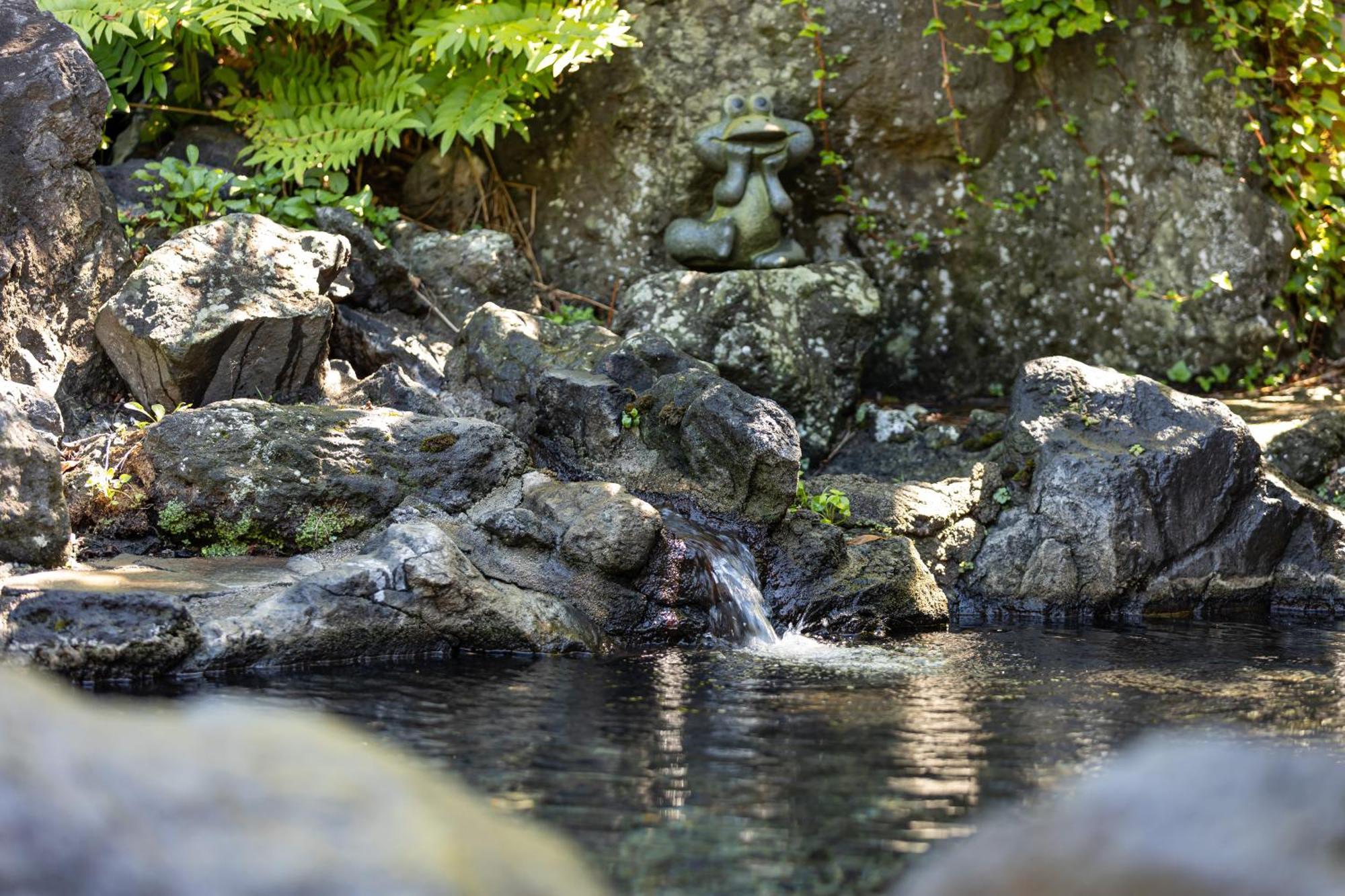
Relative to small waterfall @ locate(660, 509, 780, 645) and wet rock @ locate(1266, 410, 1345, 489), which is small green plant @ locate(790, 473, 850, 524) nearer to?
small waterfall @ locate(660, 509, 780, 645)

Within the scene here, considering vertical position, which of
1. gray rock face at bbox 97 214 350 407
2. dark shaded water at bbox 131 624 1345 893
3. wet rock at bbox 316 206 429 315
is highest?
wet rock at bbox 316 206 429 315

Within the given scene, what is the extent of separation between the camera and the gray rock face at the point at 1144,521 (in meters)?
6.87

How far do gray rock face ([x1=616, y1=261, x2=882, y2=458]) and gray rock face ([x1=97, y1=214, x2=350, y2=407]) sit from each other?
2170mm

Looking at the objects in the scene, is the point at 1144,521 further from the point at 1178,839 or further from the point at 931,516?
the point at 1178,839

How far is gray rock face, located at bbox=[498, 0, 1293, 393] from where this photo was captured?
9.32m

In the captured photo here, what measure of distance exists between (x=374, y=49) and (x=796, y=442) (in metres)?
4.86

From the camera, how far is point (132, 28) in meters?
8.95

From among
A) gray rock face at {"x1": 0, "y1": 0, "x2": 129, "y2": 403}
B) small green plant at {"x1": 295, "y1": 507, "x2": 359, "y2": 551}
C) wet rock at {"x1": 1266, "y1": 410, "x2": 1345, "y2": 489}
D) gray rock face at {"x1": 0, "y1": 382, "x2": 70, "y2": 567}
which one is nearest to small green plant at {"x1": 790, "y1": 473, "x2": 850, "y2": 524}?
small green plant at {"x1": 295, "y1": 507, "x2": 359, "y2": 551}

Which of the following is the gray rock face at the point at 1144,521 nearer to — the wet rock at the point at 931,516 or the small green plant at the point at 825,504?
the wet rock at the point at 931,516

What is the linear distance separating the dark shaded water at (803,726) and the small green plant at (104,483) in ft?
5.91

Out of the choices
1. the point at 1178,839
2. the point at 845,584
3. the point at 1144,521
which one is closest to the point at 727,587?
the point at 845,584

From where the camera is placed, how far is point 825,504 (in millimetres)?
6812

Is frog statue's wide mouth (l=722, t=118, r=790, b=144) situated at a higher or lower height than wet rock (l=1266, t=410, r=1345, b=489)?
higher

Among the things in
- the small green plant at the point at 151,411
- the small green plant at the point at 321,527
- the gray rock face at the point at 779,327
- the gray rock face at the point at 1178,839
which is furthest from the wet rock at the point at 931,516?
the gray rock face at the point at 1178,839
